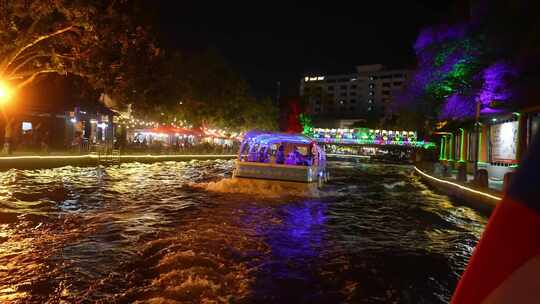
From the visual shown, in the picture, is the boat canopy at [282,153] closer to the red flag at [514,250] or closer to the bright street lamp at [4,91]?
the bright street lamp at [4,91]

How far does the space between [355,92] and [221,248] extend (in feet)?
504

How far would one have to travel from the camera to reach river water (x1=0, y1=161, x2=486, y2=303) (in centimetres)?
Result: 647

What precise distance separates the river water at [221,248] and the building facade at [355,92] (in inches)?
5196

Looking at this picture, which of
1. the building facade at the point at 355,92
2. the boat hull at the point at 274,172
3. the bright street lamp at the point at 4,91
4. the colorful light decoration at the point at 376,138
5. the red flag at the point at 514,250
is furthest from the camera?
the building facade at the point at 355,92

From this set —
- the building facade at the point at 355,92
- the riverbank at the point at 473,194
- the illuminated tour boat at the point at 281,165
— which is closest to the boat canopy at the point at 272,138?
the illuminated tour boat at the point at 281,165

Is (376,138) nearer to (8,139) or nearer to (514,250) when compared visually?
(8,139)

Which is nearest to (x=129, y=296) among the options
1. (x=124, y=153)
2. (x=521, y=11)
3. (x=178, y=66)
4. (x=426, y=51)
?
(x=521, y=11)

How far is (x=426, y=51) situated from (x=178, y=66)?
113 ft

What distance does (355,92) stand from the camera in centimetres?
15838

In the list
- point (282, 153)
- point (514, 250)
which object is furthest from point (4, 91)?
point (514, 250)

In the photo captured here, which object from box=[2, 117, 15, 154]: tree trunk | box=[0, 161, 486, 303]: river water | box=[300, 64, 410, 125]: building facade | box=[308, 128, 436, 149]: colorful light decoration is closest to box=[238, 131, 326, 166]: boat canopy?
box=[0, 161, 486, 303]: river water

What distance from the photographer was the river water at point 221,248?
647 centimetres

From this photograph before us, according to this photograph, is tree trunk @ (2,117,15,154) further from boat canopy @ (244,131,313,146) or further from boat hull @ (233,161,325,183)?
boat hull @ (233,161,325,183)

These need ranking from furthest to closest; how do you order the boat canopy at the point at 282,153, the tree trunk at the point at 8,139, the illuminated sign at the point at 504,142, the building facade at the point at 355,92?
the building facade at the point at 355,92 < the tree trunk at the point at 8,139 < the illuminated sign at the point at 504,142 < the boat canopy at the point at 282,153
